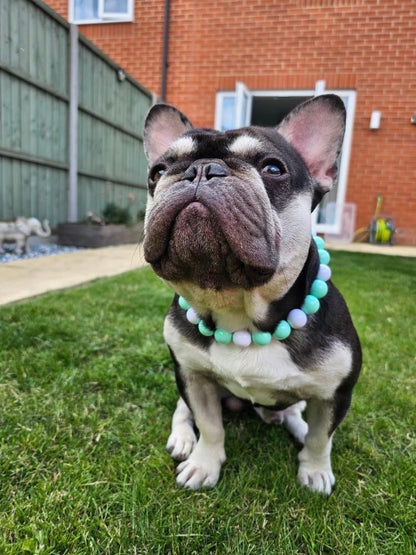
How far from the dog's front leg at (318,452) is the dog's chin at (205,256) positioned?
658 millimetres

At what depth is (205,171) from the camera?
1.42 metres

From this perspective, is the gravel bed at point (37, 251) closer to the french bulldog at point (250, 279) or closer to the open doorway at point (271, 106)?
the french bulldog at point (250, 279)

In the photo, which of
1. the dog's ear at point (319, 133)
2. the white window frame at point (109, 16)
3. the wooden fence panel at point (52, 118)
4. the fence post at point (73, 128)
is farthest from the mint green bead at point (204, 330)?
the white window frame at point (109, 16)

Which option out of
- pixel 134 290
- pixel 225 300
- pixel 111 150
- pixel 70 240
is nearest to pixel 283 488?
pixel 225 300

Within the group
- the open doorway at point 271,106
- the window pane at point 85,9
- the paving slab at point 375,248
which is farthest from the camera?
the window pane at point 85,9

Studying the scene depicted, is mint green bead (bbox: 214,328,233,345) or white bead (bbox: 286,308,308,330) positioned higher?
white bead (bbox: 286,308,308,330)

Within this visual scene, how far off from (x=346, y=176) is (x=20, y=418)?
943 centimetres

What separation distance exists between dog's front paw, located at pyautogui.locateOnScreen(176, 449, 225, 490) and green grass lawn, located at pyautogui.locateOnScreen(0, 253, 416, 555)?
0.15 feet

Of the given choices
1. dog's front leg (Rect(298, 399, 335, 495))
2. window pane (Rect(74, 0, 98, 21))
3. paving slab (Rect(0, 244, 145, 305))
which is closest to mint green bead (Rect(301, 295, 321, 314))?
dog's front leg (Rect(298, 399, 335, 495))

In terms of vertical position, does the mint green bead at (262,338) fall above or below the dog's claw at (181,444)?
above

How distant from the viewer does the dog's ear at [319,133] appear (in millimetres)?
1791

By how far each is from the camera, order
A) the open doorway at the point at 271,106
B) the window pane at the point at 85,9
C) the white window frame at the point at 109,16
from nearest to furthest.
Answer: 1. the open doorway at the point at 271,106
2. the white window frame at the point at 109,16
3. the window pane at the point at 85,9

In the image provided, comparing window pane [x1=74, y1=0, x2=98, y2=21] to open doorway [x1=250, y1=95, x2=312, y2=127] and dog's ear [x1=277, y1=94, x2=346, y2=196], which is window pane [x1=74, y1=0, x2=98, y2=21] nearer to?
open doorway [x1=250, y1=95, x2=312, y2=127]

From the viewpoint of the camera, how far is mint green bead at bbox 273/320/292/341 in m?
1.61
